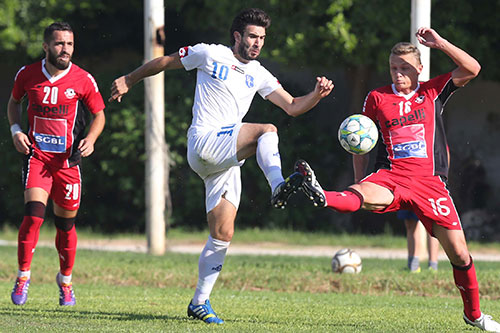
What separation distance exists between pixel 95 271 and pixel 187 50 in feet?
16.9

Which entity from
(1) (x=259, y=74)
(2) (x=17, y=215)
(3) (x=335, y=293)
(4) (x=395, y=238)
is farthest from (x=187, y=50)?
(2) (x=17, y=215)

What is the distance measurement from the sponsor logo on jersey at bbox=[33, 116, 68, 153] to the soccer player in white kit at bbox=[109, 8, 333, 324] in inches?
52.2

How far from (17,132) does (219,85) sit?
2.18 meters

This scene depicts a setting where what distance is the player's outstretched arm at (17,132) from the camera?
812cm

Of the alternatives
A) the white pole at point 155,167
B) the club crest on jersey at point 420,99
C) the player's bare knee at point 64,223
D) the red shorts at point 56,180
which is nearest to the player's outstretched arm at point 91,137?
the red shorts at point 56,180

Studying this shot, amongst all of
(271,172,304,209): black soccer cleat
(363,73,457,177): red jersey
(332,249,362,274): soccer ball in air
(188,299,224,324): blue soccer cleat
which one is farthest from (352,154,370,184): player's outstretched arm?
(332,249,362,274): soccer ball in air

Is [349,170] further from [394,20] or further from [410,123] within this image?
[410,123]

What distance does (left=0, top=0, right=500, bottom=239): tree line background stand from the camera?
1609 centimetres

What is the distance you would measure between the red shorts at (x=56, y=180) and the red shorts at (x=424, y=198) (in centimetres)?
291

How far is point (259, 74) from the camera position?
286 inches

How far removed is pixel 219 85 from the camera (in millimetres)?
7145

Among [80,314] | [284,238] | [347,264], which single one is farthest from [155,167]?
[80,314]

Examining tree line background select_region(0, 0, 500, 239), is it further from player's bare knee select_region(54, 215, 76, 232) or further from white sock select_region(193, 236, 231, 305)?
white sock select_region(193, 236, 231, 305)

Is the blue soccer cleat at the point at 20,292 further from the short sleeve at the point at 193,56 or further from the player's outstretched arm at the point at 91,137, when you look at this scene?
the short sleeve at the point at 193,56
